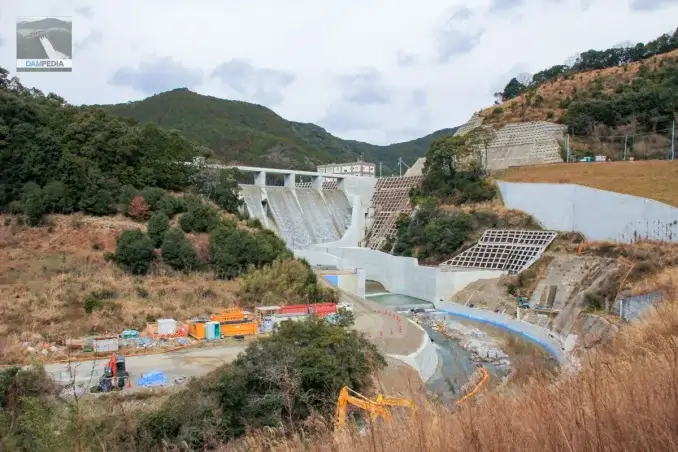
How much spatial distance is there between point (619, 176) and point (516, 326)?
13066 millimetres

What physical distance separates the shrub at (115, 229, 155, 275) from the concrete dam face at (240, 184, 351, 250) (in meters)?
12.9

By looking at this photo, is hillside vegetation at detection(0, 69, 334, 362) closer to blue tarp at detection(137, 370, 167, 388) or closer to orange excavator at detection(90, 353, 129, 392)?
orange excavator at detection(90, 353, 129, 392)

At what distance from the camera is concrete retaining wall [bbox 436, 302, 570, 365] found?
60.1 ft

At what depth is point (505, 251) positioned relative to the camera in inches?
1129

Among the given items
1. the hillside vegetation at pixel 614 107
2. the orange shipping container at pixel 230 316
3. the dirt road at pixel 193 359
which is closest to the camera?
the dirt road at pixel 193 359

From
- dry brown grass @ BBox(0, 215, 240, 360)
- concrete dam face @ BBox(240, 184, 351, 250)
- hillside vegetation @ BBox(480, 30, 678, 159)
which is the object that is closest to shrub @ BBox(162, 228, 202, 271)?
Result: dry brown grass @ BBox(0, 215, 240, 360)

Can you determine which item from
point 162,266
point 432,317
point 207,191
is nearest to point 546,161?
point 432,317

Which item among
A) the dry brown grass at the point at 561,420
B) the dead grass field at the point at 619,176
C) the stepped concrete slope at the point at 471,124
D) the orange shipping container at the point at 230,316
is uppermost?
the stepped concrete slope at the point at 471,124

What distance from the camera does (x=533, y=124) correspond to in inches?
1647

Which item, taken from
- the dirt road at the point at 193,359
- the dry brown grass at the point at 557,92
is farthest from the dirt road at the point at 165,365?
the dry brown grass at the point at 557,92

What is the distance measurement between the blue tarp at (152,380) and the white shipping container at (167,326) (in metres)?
4.33

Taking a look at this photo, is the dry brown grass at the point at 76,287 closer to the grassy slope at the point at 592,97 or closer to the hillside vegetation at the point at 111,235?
the hillside vegetation at the point at 111,235

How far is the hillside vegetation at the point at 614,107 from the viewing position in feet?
122

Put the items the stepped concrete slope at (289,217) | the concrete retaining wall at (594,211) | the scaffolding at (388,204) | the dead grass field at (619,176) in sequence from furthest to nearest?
the scaffolding at (388,204) < the stepped concrete slope at (289,217) < the dead grass field at (619,176) < the concrete retaining wall at (594,211)
